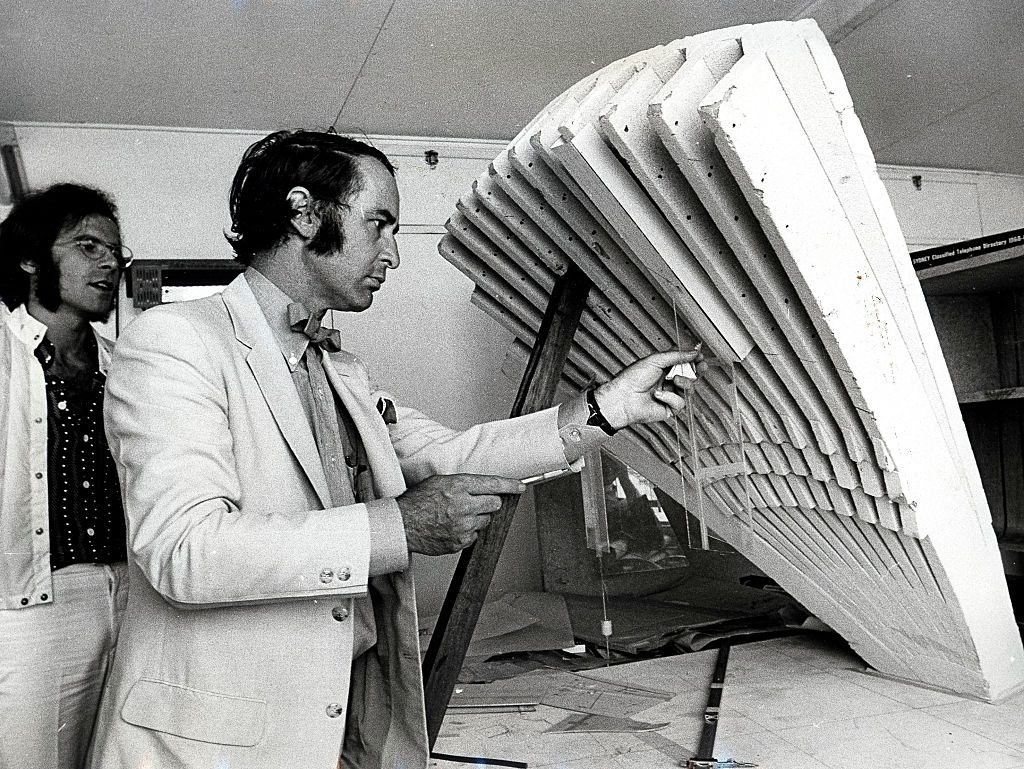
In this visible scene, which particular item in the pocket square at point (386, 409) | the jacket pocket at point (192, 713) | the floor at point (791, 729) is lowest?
the floor at point (791, 729)

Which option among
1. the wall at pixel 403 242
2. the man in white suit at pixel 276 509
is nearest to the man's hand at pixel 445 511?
the man in white suit at pixel 276 509

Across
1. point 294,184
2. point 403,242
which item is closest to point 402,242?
point 403,242

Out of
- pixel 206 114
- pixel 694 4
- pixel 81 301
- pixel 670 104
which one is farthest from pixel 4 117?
pixel 670 104

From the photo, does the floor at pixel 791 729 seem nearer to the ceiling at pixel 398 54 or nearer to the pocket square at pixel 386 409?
the pocket square at pixel 386 409

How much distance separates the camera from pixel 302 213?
5.97 ft

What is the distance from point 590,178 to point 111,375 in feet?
3.18

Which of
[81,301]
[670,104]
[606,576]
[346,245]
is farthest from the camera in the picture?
[606,576]

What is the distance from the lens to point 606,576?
4.31 metres

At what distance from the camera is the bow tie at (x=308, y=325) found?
1.75m

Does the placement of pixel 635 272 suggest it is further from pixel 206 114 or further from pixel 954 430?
pixel 206 114

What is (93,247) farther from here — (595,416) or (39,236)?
(595,416)

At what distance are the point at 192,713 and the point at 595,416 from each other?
3.09 feet

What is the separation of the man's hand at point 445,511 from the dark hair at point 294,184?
543 millimetres

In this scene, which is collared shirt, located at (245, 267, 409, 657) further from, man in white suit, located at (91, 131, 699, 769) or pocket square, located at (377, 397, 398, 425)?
pocket square, located at (377, 397, 398, 425)
